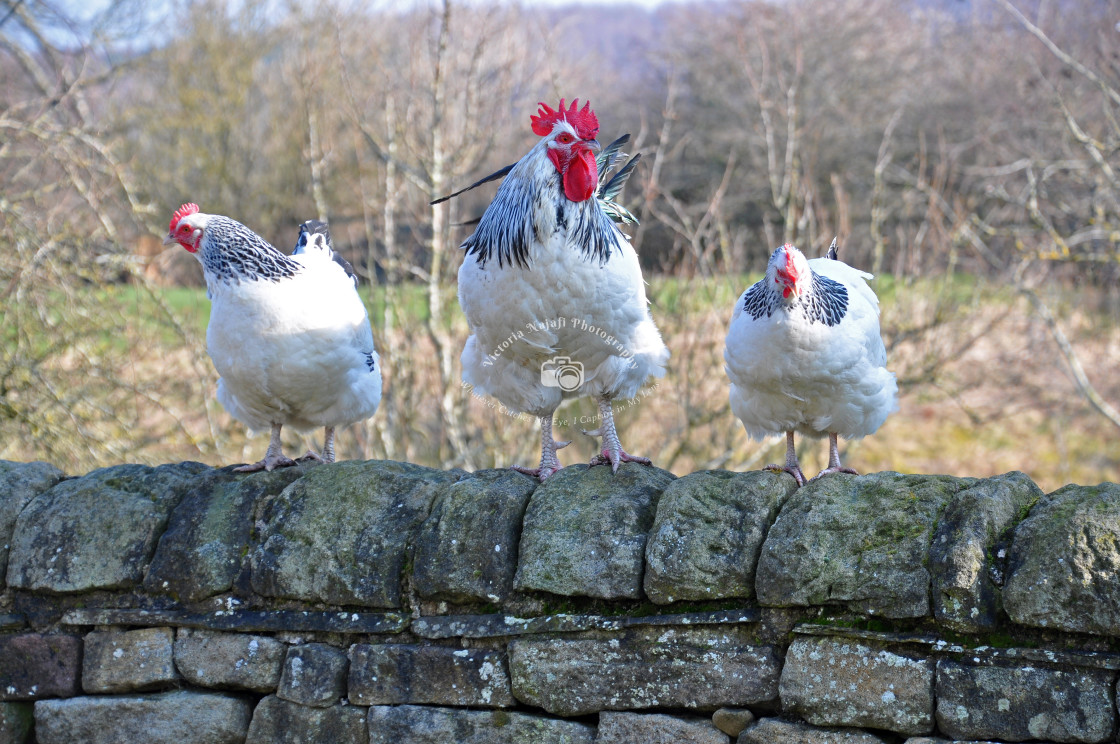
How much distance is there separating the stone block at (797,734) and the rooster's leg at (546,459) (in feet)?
4.10

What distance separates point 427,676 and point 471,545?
471 mm

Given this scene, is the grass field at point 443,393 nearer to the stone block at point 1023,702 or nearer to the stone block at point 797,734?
the stone block at point 797,734

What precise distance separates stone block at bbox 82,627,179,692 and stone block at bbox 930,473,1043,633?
8.97 ft

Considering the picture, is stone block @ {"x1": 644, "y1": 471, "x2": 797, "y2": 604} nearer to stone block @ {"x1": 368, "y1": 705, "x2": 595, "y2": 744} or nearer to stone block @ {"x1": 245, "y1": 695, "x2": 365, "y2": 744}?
stone block @ {"x1": 368, "y1": 705, "x2": 595, "y2": 744}

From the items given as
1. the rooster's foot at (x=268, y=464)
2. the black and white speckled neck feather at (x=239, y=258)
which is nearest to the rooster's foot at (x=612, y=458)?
the rooster's foot at (x=268, y=464)

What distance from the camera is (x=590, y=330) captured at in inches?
148

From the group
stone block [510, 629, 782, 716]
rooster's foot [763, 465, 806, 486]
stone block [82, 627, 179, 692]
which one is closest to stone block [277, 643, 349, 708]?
stone block [82, 627, 179, 692]

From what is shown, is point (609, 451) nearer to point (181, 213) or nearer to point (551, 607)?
point (551, 607)

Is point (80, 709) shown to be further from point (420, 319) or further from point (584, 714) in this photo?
point (420, 319)

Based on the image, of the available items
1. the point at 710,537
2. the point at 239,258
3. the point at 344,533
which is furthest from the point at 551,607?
the point at 239,258

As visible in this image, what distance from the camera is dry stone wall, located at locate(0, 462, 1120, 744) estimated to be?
2.66 m

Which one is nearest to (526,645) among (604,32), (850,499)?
(850,499)

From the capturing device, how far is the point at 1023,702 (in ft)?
8.43

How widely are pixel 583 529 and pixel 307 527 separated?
107 cm
